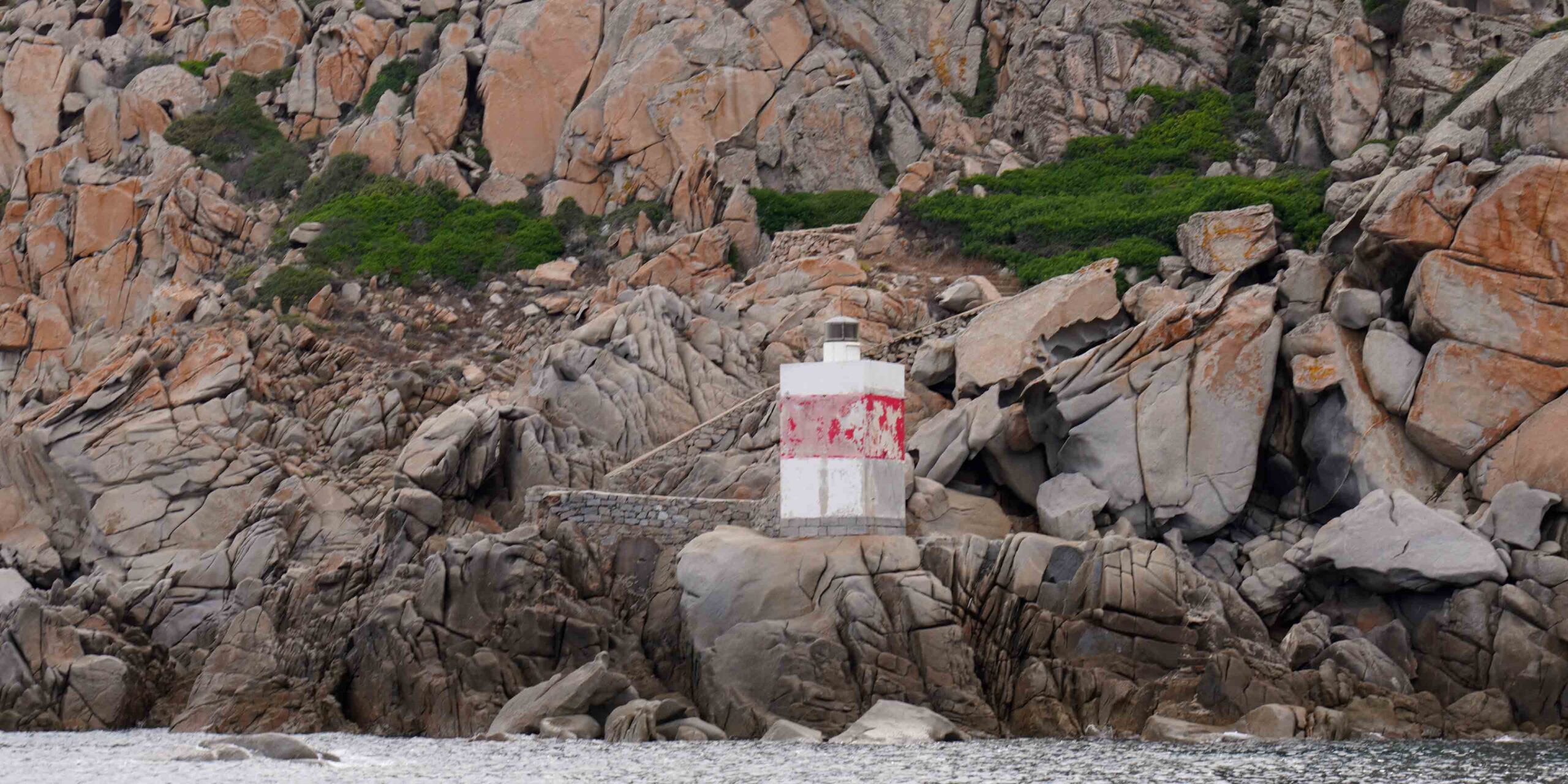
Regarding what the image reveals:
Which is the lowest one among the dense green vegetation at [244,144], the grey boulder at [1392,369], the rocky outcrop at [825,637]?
the rocky outcrop at [825,637]

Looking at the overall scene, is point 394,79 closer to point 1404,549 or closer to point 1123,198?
point 1123,198

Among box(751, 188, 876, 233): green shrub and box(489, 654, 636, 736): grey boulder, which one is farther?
box(751, 188, 876, 233): green shrub

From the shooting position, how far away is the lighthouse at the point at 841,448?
2656cm

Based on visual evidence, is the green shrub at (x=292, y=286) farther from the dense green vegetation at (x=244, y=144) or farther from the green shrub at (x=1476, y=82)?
the green shrub at (x=1476, y=82)

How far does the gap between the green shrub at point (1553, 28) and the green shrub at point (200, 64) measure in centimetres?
3202

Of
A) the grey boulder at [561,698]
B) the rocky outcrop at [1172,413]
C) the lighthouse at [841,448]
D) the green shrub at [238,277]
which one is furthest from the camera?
the green shrub at [238,277]

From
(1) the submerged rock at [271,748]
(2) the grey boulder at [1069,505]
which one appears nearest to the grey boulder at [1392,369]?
(2) the grey boulder at [1069,505]

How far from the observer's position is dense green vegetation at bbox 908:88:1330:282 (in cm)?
3756

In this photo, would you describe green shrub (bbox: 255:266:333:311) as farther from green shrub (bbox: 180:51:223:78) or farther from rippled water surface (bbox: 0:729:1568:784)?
rippled water surface (bbox: 0:729:1568:784)

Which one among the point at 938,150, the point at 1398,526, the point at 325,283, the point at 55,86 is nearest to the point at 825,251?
the point at 938,150

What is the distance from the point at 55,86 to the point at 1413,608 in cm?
3775

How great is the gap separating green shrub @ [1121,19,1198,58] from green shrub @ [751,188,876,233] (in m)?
7.35

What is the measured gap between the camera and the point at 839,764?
21938mm

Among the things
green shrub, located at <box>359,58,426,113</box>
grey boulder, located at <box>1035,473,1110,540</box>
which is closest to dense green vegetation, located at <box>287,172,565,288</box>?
green shrub, located at <box>359,58,426,113</box>
